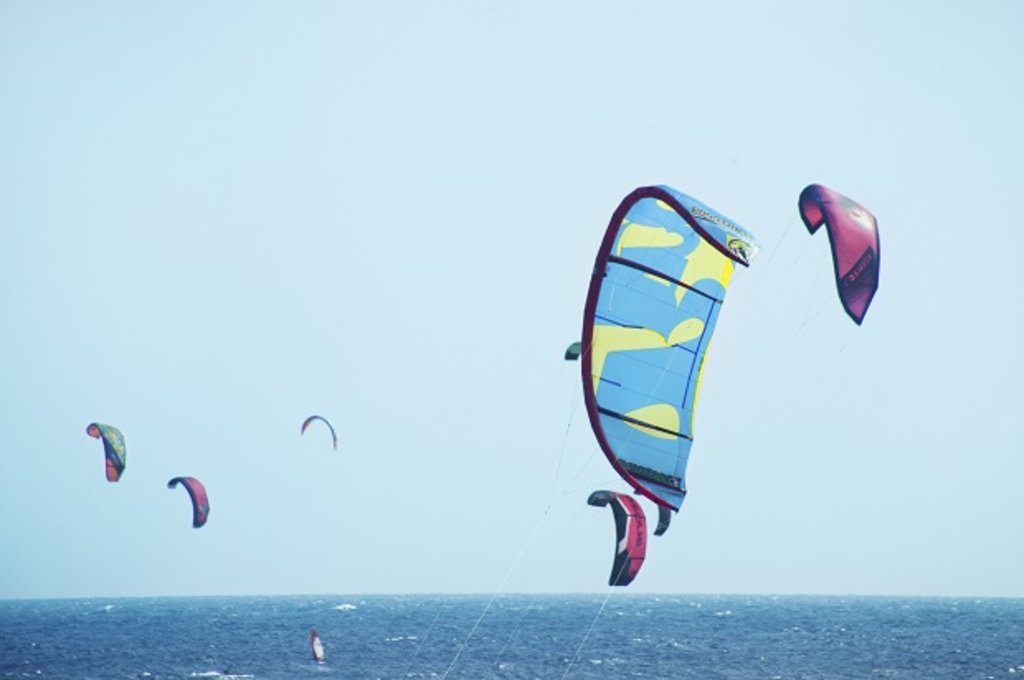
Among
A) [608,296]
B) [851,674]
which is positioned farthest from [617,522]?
[851,674]

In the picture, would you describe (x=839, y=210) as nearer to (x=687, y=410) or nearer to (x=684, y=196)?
(x=684, y=196)

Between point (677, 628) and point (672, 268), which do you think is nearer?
point (672, 268)

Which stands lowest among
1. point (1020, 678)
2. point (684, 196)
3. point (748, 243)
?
point (1020, 678)

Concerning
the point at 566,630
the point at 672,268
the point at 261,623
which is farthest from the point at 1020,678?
the point at 261,623

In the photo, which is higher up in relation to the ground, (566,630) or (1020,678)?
(566,630)

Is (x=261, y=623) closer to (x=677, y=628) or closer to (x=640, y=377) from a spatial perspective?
(x=677, y=628)

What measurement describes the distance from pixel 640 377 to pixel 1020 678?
1280 inches

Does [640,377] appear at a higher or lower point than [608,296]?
lower

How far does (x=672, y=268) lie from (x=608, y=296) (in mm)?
833

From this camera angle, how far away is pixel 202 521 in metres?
37.6

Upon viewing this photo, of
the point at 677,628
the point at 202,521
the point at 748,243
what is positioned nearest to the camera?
the point at 748,243

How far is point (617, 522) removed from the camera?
→ 16922 mm

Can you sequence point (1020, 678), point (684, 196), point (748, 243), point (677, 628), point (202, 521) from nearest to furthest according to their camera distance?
point (748, 243) → point (684, 196) → point (202, 521) → point (1020, 678) → point (677, 628)

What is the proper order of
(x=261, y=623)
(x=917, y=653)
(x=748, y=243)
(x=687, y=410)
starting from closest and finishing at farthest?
(x=748, y=243) < (x=687, y=410) < (x=917, y=653) < (x=261, y=623)
